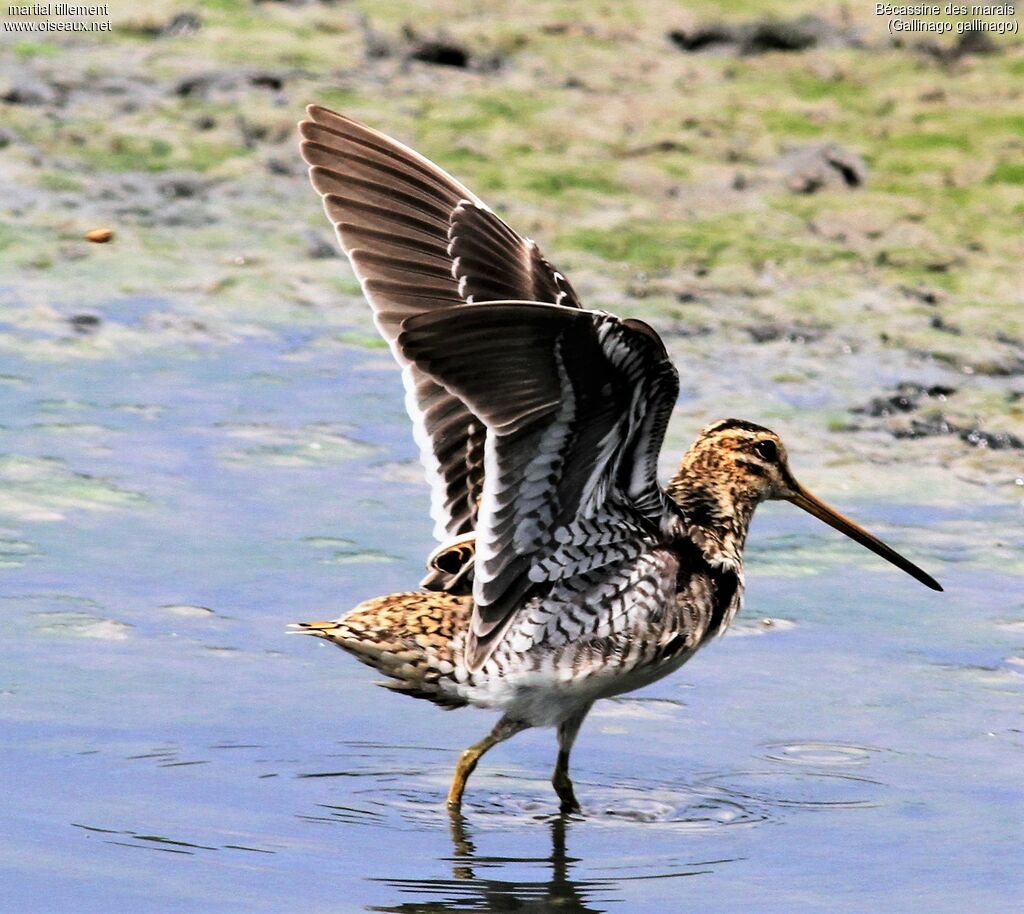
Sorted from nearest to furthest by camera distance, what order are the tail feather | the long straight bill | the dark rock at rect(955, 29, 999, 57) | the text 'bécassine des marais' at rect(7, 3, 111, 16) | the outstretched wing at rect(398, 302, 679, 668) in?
the outstretched wing at rect(398, 302, 679, 668), the tail feather, the long straight bill, the text 'bécassine des marais' at rect(7, 3, 111, 16), the dark rock at rect(955, 29, 999, 57)

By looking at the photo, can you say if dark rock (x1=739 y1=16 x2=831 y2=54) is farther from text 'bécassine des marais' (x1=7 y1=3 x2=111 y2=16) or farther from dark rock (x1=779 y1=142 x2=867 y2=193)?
text 'bécassine des marais' (x1=7 y1=3 x2=111 y2=16)

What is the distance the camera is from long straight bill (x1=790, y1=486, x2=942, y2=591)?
589 centimetres

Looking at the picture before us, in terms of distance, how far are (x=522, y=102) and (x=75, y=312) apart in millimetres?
3197

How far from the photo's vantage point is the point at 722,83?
11.5 meters

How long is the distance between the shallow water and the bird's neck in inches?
18.7

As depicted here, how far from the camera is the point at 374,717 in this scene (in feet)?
18.3

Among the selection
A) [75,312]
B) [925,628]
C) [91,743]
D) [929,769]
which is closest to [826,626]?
[925,628]

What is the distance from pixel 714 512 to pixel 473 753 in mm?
942

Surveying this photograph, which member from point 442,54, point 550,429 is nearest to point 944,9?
point 442,54

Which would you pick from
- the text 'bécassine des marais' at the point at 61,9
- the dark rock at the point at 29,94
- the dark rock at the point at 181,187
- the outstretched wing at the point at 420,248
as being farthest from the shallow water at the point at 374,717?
the text 'bécassine des marais' at the point at 61,9

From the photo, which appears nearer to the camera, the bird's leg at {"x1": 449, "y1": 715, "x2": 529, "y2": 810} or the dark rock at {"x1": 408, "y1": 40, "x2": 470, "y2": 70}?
the bird's leg at {"x1": 449, "y1": 715, "x2": 529, "y2": 810}

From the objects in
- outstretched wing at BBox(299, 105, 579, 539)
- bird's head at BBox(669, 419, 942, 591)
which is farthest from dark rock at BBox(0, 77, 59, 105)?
bird's head at BBox(669, 419, 942, 591)

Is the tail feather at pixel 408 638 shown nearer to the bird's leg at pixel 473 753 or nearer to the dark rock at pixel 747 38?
the bird's leg at pixel 473 753

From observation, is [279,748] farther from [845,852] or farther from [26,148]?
[26,148]
